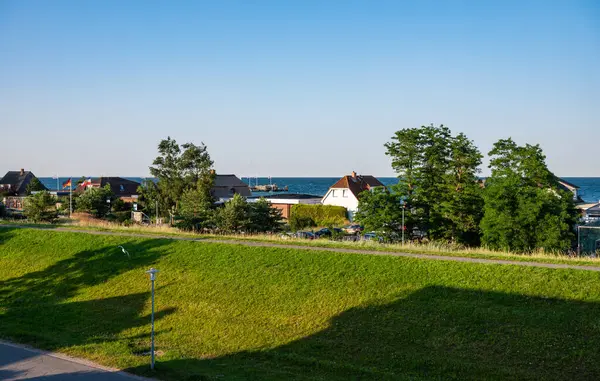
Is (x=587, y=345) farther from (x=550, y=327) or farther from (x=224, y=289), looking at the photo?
(x=224, y=289)

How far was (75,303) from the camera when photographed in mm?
24031

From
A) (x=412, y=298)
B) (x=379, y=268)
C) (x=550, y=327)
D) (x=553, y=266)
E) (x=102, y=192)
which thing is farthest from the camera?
(x=102, y=192)

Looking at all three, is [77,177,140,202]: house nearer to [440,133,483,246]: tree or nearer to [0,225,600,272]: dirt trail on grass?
[0,225,600,272]: dirt trail on grass

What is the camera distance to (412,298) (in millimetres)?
20406

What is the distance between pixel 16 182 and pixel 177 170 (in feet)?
167

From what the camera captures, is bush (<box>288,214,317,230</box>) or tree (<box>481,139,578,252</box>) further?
bush (<box>288,214,317,230</box>)

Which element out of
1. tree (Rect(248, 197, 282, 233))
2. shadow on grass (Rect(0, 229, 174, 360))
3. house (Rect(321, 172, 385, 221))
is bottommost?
shadow on grass (Rect(0, 229, 174, 360))

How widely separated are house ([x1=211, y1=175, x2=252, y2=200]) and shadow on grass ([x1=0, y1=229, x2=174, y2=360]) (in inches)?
2012

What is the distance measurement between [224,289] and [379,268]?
6.96 meters

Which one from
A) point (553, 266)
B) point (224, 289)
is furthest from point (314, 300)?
point (553, 266)

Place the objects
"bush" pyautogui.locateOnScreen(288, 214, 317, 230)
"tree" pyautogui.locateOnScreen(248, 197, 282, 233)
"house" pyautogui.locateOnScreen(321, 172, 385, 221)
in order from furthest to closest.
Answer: "house" pyautogui.locateOnScreen(321, 172, 385, 221), "bush" pyautogui.locateOnScreen(288, 214, 317, 230), "tree" pyautogui.locateOnScreen(248, 197, 282, 233)

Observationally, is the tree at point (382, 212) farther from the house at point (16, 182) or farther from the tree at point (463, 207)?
the house at point (16, 182)

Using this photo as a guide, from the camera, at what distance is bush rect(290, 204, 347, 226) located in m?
62.4

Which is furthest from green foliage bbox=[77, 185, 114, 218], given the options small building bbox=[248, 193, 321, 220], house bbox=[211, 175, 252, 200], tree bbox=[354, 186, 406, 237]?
tree bbox=[354, 186, 406, 237]
